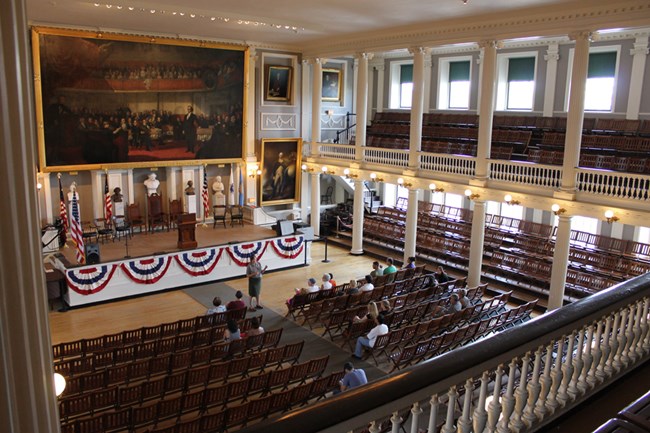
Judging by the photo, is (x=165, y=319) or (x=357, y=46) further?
(x=357, y=46)

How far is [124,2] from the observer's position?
52.5 feet

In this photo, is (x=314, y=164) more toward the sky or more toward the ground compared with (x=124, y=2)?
more toward the ground

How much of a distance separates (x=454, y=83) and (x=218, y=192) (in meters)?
12.3

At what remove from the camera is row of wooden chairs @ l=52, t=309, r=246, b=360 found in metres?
11.4

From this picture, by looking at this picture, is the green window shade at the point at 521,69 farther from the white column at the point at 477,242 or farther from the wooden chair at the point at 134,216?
the wooden chair at the point at 134,216

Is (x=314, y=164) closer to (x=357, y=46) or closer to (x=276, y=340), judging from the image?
(x=357, y=46)

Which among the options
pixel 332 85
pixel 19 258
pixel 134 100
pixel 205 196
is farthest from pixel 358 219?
pixel 19 258

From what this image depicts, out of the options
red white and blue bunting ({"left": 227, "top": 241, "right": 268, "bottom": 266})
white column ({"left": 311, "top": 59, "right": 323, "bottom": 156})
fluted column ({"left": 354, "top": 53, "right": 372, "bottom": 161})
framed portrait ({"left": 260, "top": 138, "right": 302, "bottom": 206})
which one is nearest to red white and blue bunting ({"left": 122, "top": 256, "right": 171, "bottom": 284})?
red white and blue bunting ({"left": 227, "top": 241, "right": 268, "bottom": 266})

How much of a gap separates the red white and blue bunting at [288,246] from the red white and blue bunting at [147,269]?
407 cm

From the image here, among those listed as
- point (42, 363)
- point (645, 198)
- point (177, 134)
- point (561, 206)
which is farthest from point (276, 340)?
point (177, 134)

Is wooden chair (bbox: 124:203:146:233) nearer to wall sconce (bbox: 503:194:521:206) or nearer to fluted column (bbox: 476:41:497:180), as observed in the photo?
fluted column (bbox: 476:41:497:180)

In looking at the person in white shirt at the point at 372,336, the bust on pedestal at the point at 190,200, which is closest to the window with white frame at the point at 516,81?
the bust on pedestal at the point at 190,200

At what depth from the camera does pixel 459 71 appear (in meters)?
26.2

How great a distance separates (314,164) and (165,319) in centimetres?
1148
